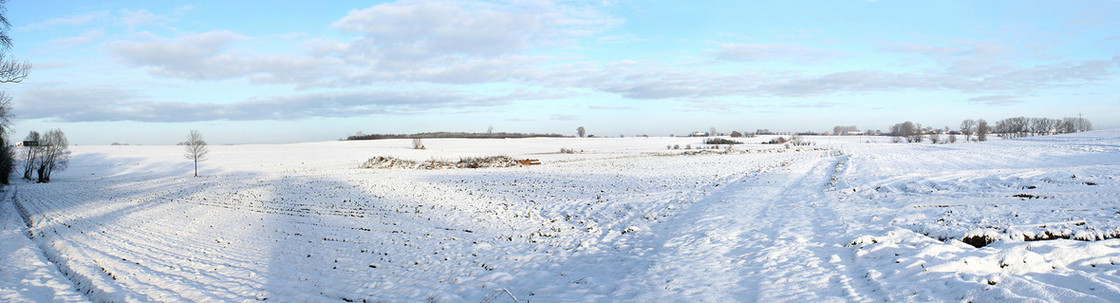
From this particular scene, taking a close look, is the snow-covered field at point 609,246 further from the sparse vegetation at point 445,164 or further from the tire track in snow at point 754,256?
the sparse vegetation at point 445,164

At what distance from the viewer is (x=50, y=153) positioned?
4922 cm

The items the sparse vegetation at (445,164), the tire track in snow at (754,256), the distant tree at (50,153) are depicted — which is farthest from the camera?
the distant tree at (50,153)

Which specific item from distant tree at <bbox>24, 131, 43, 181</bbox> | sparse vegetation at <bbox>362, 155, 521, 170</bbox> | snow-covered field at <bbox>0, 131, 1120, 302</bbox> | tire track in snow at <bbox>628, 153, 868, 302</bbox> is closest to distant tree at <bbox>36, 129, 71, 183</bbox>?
distant tree at <bbox>24, 131, 43, 181</bbox>

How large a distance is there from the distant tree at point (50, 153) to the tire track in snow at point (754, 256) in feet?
201

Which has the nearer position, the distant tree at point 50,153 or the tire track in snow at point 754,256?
the tire track in snow at point 754,256

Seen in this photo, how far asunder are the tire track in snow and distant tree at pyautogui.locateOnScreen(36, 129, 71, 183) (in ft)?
201

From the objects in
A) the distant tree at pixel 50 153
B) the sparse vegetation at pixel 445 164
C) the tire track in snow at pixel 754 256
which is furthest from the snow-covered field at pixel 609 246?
the distant tree at pixel 50 153

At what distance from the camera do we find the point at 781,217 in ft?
40.6

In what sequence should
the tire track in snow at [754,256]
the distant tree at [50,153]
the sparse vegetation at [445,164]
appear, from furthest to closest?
the distant tree at [50,153] < the sparse vegetation at [445,164] < the tire track in snow at [754,256]

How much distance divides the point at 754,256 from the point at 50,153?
218 feet

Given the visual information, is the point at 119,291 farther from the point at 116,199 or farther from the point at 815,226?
the point at 116,199

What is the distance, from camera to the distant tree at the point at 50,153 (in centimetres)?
4859

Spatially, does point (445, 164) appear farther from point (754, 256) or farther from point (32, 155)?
point (32, 155)

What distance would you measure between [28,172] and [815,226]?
228 ft
